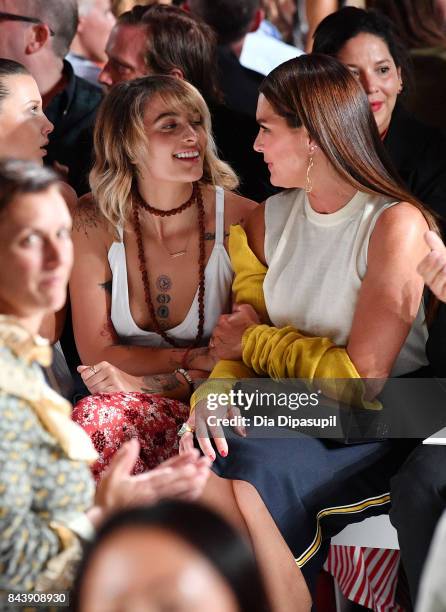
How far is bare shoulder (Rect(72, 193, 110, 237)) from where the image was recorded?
2395 mm

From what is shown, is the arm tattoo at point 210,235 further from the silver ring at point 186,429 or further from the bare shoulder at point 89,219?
the silver ring at point 186,429

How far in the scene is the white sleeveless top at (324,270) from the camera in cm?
213

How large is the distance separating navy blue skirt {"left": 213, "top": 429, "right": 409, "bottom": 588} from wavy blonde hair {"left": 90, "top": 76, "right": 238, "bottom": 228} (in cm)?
66

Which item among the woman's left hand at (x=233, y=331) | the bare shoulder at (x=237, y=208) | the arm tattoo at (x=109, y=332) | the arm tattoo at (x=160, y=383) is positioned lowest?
the arm tattoo at (x=160, y=383)

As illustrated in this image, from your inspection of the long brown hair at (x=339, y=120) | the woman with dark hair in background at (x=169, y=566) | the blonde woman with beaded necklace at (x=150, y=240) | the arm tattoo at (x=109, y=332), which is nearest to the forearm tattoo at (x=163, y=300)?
the blonde woman with beaded necklace at (x=150, y=240)

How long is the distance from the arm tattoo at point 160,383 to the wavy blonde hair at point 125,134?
0.38 metres

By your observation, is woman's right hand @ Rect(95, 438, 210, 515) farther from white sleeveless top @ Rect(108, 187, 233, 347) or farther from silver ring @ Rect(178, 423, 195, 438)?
white sleeveless top @ Rect(108, 187, 233, 347)

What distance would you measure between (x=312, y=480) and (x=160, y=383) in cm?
43

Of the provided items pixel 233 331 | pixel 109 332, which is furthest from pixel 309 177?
pixel 109 332

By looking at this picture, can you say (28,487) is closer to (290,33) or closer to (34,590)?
(34,590)

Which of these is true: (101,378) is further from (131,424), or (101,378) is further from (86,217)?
(86,217)

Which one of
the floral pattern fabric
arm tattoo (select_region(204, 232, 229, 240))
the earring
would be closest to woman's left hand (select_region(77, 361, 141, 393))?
the floral pattern fabric

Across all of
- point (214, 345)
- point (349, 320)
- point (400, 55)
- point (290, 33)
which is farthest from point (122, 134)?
point (290, 33)

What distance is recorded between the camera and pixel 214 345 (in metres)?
2.26
